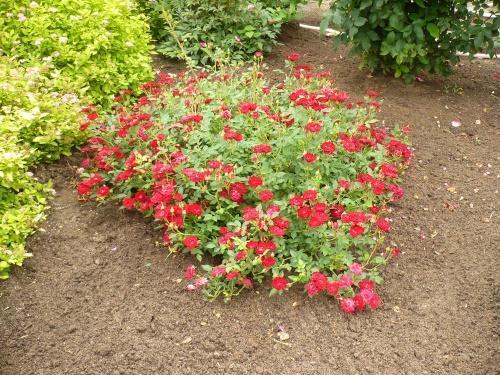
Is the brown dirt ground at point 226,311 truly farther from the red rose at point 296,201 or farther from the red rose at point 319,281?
the red rose at point 296,201

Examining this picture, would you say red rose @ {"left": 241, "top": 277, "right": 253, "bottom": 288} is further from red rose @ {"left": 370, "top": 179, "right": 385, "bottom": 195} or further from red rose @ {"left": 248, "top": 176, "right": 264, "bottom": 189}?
red rose @ {"left": 370, "top": 179, "right": 385, "bottom": 195}

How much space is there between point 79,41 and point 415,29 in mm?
2667

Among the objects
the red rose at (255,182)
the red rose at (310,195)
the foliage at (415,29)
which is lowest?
the red rose at (310,195)

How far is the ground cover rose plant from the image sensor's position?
8.73 ft

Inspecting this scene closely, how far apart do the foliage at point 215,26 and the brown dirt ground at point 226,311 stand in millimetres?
2087

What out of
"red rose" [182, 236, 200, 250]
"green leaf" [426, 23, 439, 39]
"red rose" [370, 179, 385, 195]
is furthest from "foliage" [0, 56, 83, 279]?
"green leaf" [426, 23, 439, 39]

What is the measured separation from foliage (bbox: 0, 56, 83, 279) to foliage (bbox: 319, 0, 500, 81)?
2167mm

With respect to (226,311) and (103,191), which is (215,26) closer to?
(103,191)

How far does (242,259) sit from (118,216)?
1.00m

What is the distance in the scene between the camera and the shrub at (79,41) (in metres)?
4.02

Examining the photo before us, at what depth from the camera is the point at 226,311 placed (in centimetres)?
264

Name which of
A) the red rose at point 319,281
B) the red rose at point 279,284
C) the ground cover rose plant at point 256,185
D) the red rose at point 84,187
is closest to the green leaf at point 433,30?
the ground cover rose plant at point 256,185

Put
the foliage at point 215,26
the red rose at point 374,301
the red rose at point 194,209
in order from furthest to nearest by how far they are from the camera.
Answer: the foliage at point 215,26 → the red rose at point 194,209 → the red rose at point 374,301

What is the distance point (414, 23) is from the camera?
4254 mm
